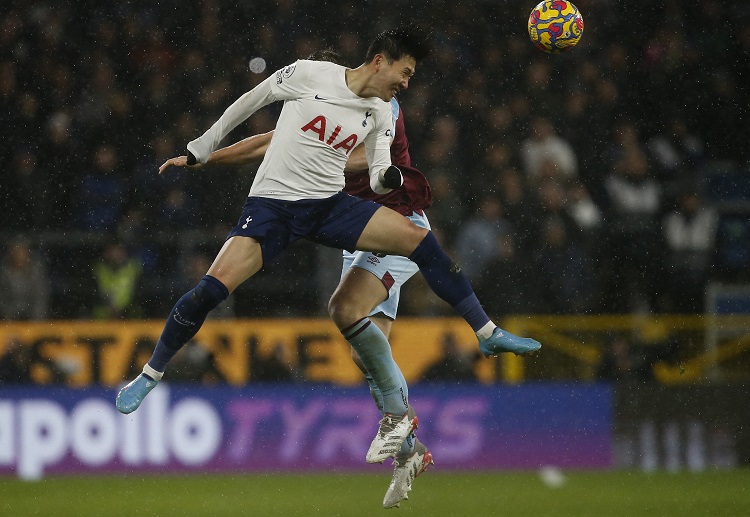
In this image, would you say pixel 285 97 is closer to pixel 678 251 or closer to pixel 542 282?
pixel 542 282

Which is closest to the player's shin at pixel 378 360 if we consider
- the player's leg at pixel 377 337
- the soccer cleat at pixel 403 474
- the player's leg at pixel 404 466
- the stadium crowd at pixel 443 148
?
the player's leg at pixel 377 337

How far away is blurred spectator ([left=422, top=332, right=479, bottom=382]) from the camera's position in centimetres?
1103

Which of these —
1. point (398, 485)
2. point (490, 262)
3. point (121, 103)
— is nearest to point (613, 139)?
point (490, 262)

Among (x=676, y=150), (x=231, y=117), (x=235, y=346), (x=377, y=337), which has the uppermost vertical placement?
(x=231, y=117)

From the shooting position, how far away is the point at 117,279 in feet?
37.1

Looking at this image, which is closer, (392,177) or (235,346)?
Answer: (392,177)

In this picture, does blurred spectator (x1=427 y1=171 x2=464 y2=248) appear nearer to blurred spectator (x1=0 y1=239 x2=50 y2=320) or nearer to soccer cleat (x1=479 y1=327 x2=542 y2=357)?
blurred spectator (x1=0 y1=239 x2=50 y2=320)

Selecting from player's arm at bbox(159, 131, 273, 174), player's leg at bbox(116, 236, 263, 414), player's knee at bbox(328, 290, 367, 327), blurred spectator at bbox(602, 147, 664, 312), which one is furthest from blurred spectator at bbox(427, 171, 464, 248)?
player's leg at bbox(116, 236, 263, 414)

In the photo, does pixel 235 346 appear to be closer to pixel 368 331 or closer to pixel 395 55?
pixel 368 331

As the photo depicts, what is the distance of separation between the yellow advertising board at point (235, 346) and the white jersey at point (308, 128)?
451 centimetres

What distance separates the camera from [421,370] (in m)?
11.1

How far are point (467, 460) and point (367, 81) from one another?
208 inches

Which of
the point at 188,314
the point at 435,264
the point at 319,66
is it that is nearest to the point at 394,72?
the point at 319,66

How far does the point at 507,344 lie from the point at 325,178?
123cm
